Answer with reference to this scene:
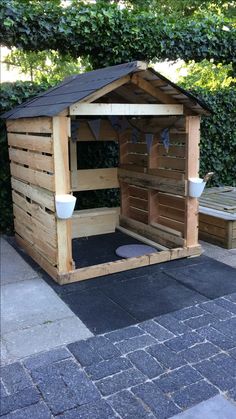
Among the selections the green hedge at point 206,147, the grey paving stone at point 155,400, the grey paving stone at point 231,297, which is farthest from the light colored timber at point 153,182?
the grey paving stone at point 155,400

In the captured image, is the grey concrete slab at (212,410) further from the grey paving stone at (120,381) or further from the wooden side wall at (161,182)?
the wooden side wall at (161,182)

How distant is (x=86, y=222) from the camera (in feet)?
18.7

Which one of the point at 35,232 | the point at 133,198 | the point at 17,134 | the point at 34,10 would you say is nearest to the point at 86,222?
the point at 133,198

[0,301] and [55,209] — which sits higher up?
[55,209]

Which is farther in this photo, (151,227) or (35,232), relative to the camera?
(151,227)

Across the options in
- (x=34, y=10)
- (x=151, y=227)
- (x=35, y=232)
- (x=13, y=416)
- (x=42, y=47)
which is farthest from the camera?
(x=42, y=47)

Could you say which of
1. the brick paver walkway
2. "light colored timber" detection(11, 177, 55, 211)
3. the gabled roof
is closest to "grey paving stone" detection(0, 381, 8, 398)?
the brick paver walkway

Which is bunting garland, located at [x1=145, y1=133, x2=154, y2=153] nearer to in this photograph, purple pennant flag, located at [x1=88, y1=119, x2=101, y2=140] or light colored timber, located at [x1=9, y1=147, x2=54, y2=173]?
purple pennant flag, located at [x1=88, y1=119, x2=101, y2=140]

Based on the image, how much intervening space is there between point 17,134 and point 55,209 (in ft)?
4.88

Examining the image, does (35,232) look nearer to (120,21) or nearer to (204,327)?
(204,327)

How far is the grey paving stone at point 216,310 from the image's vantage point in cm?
331

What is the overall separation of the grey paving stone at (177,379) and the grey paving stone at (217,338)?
0.40m

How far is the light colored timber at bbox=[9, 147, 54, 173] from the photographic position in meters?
3.93

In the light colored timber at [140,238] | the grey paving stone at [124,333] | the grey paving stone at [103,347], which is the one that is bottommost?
the grey paving stone at [103,347]
